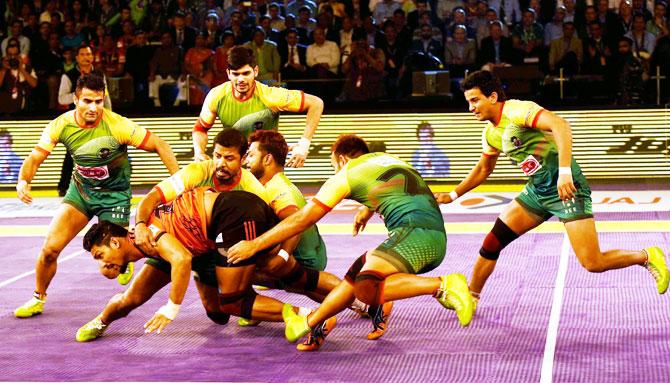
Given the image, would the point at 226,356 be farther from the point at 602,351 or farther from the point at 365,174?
the point at 602,351

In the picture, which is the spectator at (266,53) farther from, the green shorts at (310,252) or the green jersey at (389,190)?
the green jersey at (389,190)

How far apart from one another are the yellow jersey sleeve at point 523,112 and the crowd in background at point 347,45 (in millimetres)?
7773

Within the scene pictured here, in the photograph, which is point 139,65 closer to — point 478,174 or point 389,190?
point 478,174

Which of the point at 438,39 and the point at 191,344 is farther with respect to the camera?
the point at 438,39

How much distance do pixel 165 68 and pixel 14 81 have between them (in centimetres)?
222

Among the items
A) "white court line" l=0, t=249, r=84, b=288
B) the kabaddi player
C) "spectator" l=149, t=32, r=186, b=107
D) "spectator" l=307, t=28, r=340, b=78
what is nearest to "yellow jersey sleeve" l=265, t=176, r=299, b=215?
the kabaddi player

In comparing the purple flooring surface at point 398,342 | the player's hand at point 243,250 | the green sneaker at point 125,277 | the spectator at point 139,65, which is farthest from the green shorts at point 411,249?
the spectator at point 139,65

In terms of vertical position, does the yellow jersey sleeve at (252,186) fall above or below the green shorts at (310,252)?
above

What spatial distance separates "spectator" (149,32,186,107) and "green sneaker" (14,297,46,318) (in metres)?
8.34

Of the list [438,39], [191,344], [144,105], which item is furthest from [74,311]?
[438,39]

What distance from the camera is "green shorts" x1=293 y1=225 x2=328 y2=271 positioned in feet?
26.8

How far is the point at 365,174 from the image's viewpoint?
721 cm

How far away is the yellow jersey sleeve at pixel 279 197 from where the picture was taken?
25.9 feet

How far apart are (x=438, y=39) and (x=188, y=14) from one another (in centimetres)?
427
